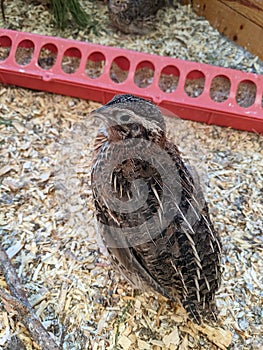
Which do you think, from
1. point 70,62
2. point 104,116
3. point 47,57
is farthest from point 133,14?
point 104,116

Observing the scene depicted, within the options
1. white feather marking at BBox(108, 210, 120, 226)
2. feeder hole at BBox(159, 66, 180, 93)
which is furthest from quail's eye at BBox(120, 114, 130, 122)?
feeder hole at BBox(159, 66, 180, 93)

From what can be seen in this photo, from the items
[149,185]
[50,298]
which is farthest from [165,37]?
[50,298]

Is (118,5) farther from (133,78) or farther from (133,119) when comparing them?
(133,119)

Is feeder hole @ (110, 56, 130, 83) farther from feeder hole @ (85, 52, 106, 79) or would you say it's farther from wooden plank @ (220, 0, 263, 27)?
wooden plank @ (220, 0, 263, 27)

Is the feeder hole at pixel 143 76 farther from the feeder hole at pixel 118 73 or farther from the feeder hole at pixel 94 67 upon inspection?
the feeder hole at pixel 94 67

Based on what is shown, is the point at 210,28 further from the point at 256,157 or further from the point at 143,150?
the point at 143,150

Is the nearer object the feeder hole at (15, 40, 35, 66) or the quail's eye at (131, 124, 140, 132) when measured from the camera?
the quail's eye at (131, 124, 140, 132)
